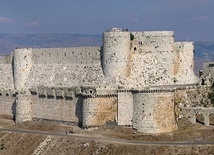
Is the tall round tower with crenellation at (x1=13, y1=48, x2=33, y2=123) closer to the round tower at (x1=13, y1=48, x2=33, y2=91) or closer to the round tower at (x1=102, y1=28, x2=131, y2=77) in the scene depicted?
the round tower at (x1=13, y1=48, x2=33, y2=91)

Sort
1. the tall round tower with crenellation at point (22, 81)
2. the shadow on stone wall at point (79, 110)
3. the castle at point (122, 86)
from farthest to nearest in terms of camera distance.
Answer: the tall round tower with crenellation at point (22, 81) → the shadow on stone wall at point (79, 110) → the castle at point (122, 86)

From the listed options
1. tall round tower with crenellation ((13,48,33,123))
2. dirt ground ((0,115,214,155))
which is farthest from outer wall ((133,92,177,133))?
tall round tower with crenellation ((13,48,33,123))

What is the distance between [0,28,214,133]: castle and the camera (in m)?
81.8

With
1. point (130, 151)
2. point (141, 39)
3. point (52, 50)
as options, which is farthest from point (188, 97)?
point (52, 50)

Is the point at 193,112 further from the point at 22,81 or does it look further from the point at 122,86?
the point at 22,81

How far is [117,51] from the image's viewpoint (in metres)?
86.9

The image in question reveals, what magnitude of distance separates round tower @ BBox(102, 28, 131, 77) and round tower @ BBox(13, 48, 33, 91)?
20.4m

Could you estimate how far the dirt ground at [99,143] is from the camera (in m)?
72.5

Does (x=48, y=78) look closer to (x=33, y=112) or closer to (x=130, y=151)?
(x=33, y=112)

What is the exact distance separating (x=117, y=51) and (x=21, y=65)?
23.6 metres

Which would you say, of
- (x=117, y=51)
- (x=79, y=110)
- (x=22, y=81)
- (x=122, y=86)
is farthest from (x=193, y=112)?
(x=22, y=81)

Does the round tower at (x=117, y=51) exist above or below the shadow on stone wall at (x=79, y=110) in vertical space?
above

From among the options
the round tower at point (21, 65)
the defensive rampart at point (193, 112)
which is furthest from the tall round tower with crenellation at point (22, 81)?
the defensive rampart at point (193, 112)

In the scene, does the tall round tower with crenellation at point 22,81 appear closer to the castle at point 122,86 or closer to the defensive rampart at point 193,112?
the castle at point 122,86
